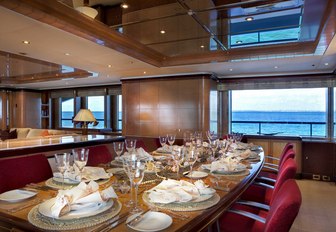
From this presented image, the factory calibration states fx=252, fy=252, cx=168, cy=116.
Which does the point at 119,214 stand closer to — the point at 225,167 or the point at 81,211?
the point at 81,211

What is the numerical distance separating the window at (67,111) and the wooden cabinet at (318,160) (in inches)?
324

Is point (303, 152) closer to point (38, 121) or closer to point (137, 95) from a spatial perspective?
point (137, 95)

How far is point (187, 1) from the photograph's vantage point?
3.37 meters

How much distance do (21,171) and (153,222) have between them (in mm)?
1295

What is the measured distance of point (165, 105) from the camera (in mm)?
6383

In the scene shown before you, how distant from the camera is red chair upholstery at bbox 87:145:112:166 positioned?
2428 mm

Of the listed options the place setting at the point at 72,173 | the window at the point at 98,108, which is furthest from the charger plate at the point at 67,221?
the window at the point at 98,108

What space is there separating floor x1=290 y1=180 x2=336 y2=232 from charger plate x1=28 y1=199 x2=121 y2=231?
8.34 ft

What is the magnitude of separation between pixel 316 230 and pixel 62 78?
6706 mm

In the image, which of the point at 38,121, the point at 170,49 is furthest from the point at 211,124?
the point at 38,121

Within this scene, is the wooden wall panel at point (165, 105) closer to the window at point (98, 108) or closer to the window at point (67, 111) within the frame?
the window at point (98, 108)

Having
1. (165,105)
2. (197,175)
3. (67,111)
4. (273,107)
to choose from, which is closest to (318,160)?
(273,107)

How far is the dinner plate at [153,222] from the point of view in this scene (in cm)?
98

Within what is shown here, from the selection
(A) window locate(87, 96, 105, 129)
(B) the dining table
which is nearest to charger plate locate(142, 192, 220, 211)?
(B) the dining table
